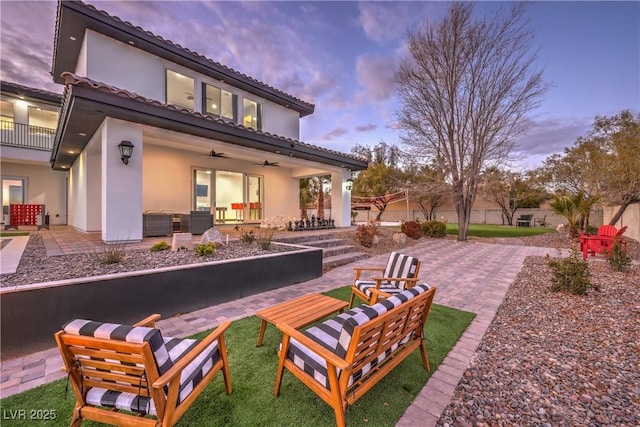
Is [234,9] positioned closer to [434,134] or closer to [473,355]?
[434,134]

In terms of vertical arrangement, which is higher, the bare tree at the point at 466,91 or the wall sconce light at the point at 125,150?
the bare tree at the point at 466,91

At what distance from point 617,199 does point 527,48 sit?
325 inches

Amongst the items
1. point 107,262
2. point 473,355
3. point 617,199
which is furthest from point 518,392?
point 617,199

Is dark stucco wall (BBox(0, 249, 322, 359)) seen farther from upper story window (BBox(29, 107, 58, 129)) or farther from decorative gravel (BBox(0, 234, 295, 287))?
upper story window (BBox(29, 107, 58, 129))

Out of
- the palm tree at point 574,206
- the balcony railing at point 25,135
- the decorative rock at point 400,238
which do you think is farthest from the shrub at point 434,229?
the balcony railing at point 25,135

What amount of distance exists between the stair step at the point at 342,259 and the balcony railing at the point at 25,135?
16585 mm

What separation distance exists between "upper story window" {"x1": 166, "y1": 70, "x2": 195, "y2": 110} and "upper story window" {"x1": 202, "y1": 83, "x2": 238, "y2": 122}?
500 mm

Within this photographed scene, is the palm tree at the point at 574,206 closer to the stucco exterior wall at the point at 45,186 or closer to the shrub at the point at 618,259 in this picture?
the shrub at the point at 618,259

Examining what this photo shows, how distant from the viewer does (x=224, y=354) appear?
2447 millimetres

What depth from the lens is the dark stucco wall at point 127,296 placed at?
10.0ft

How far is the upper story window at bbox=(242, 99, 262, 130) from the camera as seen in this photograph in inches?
476

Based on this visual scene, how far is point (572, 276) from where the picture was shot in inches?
204

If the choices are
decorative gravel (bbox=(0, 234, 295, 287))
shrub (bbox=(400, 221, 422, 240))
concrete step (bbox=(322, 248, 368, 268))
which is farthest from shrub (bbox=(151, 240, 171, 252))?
shrub (bbox=(400, 221, 422, 240))

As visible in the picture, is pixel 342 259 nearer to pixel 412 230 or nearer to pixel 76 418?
pixel 412 230
